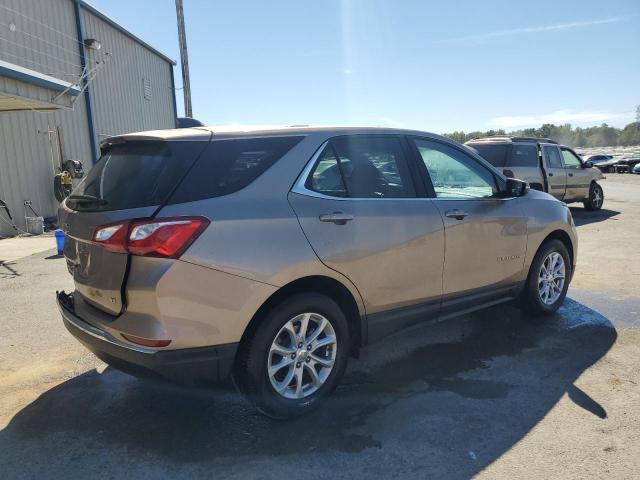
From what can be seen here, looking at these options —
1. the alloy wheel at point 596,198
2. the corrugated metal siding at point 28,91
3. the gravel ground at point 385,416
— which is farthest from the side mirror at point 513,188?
the alloy wheel at point 596,198

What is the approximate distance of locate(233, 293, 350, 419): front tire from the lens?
9.52ft

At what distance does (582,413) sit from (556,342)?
1.27m

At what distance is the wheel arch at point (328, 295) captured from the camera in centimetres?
293

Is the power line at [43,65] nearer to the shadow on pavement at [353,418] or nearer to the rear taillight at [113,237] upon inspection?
the shadow on pavement at [353,418]

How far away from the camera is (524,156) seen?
1148cm

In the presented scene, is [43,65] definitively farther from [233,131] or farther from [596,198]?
[596,198]

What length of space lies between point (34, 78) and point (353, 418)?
905 cm

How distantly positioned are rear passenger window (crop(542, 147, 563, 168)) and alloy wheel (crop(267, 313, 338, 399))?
10479 millimetres

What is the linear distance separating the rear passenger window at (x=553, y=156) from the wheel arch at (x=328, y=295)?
1017cm

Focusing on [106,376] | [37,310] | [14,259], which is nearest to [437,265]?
[106,376]

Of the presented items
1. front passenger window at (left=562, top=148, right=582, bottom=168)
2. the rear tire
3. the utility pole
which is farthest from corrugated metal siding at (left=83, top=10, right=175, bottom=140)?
the rear tire

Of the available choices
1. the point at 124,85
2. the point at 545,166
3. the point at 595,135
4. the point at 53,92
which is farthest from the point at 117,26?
the point at 595,135

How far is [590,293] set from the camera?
582 centimetres

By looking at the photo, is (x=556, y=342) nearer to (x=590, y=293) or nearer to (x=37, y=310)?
(x=590, y=293)
